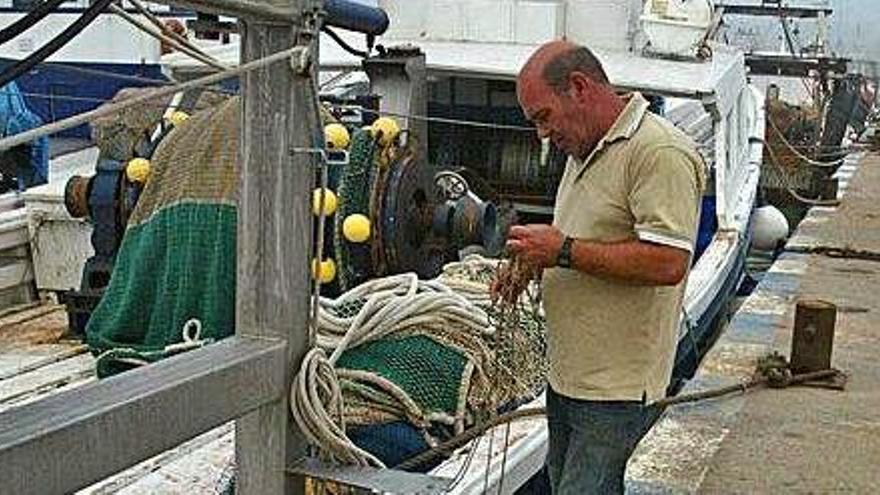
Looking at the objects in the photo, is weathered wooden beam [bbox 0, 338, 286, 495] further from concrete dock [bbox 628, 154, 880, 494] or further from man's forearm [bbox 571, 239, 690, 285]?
concrete dock [bbox 628, 154, 880, 494]

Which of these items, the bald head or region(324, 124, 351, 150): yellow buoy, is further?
region(324, 124, 351, 150): yellow buoy

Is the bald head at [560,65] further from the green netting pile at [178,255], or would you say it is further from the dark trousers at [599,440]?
the green netting pile at [178,255]

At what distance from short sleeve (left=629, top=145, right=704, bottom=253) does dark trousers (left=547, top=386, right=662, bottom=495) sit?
51 centimetres

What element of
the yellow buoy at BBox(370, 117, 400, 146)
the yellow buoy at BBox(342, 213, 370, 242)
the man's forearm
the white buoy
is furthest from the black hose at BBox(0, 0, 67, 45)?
the white buoy

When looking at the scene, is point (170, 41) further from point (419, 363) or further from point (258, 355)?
point (419, 363)

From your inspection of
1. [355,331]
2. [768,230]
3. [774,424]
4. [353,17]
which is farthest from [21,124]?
[768,230]

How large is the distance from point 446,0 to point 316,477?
311 inches

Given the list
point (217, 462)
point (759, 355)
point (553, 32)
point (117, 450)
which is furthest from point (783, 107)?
point (117, 450)

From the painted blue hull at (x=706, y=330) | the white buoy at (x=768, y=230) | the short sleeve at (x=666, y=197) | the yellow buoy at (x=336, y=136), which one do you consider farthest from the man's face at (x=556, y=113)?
the white buoy at (x=768, y=230)

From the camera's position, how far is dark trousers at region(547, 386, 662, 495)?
3.55m

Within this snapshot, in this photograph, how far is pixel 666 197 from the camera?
330cm

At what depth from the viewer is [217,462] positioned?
4.44m

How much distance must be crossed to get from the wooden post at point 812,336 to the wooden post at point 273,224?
3.81 meters

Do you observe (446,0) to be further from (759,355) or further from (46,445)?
(46,445)
